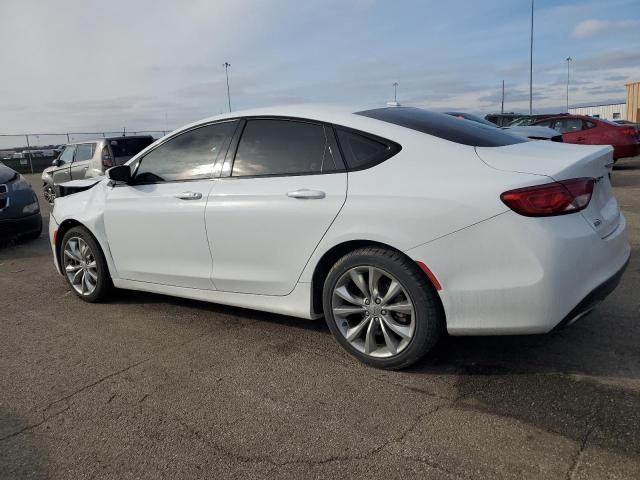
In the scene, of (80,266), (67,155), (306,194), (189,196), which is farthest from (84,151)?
(306,194)

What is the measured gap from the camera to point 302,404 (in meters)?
2.96

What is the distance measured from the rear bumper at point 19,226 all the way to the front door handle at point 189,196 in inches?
201

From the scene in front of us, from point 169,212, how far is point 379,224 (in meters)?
1.81

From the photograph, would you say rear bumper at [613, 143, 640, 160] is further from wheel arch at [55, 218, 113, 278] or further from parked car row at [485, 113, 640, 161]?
wheel arch at [55, 218, 113, 278]

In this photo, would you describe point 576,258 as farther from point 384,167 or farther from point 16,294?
point 16,294

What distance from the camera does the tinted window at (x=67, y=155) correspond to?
13.7 meters

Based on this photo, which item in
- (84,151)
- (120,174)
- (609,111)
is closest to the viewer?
(120,174)

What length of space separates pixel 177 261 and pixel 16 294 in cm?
238

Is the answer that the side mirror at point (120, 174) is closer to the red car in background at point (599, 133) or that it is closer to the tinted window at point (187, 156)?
the tinted window at point (187, 156)

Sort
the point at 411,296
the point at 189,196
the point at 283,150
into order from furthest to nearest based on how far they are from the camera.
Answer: the point at 189,196 → the point at 283,150 → the point at 411,296

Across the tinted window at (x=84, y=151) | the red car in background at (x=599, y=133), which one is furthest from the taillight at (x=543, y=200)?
the tinted window at (x=84, y=151)

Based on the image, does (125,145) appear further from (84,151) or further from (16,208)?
(16,208)

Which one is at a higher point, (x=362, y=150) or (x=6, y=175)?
(x=362, y=150)

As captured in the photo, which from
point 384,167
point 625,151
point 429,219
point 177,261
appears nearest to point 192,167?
point 177,261
